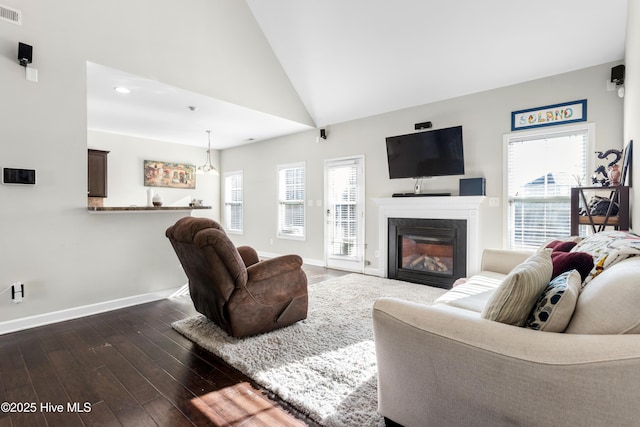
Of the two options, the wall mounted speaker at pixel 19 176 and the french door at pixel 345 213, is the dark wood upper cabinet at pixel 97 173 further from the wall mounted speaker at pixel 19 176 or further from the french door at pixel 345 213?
the french door at pixel 345 213

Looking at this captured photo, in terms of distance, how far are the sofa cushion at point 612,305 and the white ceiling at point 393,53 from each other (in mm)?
3171

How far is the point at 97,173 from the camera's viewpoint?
17.5 feet

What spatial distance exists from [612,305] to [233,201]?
7388 mm

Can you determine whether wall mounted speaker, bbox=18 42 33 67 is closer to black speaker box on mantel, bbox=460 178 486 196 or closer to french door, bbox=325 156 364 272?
french door, bbox=325 156 364 272

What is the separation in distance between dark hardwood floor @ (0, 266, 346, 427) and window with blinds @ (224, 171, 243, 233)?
480 centimetres

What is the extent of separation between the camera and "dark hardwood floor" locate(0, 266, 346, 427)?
1652 mm

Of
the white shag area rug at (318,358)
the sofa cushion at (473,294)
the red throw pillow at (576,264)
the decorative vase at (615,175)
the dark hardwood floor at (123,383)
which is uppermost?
the decorative vase at (615,175)

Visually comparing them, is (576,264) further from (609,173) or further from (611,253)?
(609,173)

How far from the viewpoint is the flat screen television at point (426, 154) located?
4211 millimetres

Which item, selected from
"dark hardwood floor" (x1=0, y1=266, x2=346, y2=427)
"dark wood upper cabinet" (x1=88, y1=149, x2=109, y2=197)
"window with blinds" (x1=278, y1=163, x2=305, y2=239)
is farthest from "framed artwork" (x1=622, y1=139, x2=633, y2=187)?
"dark wood upper cabinet" (x1=88, y1=149, x2=109, y2=197)

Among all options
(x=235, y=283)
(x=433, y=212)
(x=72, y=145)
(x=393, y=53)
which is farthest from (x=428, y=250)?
(x=72, y=145)

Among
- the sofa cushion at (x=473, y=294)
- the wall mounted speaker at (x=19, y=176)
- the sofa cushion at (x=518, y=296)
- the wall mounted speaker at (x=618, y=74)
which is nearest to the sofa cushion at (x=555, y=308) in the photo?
the sofa cushion at (x=518, y=296)

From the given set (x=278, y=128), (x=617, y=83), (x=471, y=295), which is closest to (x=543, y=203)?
(x=617, y=83)

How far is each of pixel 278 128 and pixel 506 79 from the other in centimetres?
365
